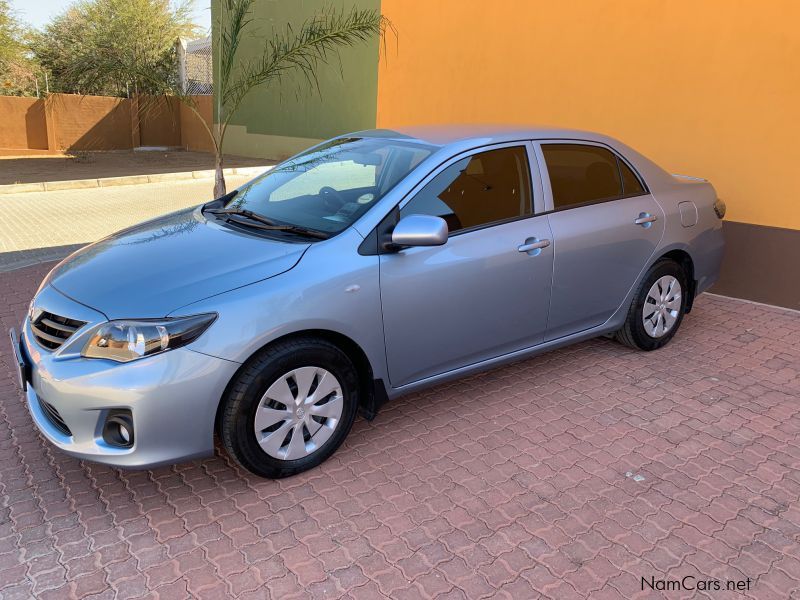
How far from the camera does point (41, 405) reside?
3.20m

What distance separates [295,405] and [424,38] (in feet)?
26.1

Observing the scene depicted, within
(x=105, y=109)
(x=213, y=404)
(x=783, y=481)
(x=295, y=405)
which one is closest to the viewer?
(x=213, y=404)

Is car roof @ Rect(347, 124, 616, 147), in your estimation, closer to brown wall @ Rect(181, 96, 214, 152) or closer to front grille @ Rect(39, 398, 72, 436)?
front grille @ Rect(39, 398, 72, 436)

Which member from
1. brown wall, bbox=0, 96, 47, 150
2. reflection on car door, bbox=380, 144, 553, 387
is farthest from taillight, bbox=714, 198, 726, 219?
brown wall, bbox=0, 96, 47, 150

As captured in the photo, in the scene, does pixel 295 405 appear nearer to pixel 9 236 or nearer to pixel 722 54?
pixel 722 54

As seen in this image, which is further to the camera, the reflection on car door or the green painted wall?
the green painted wall

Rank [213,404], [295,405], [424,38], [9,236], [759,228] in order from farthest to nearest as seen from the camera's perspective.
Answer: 1. [424,38]
2. [9,236]
3. [759,228]
4. [295,405]
5. [213,404]

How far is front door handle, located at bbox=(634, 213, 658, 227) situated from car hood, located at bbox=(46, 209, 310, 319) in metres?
2.52

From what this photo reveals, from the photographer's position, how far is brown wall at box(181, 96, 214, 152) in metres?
23.4

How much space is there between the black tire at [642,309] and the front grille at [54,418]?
371cm

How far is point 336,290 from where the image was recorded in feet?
10.6

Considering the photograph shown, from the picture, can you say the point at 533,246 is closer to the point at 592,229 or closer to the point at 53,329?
the point at 592,229

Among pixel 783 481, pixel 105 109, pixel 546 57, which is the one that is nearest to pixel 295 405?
pixel 783 481

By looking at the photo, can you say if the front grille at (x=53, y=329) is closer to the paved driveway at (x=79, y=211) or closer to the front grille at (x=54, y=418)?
the front grille at (x=54, y=418)
